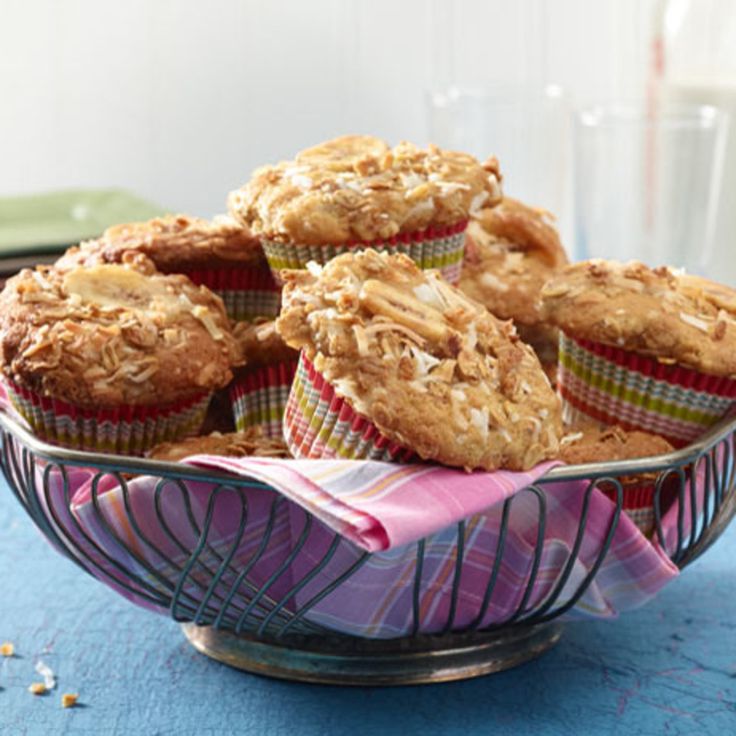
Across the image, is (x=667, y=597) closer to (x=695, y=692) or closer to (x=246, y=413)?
(x=695, y=692)

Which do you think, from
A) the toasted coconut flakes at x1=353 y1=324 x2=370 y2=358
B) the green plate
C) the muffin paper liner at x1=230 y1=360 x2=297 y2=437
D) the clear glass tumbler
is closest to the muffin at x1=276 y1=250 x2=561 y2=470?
the toasted coconut flakes at x1=353 y1=324 x2=370 y2=358

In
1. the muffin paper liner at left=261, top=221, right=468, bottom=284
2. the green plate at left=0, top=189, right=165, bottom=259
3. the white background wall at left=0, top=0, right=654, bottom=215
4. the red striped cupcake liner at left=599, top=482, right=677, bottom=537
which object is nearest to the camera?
the red striped cupcake liner at left=599, top=482, right=677, bottom=537

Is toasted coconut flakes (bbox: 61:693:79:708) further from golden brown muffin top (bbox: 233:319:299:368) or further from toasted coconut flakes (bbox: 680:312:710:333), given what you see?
toasted coconut flakes (bbox: 680:312:710:333)

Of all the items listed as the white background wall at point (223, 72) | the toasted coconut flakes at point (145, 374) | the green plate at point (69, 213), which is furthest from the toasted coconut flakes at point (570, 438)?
the white background wall at point (223, 72)

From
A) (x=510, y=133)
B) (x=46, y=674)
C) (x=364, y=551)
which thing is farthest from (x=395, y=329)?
(x=510, y=133)

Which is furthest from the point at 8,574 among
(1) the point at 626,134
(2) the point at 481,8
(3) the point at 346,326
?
(2) the point at 481,8
